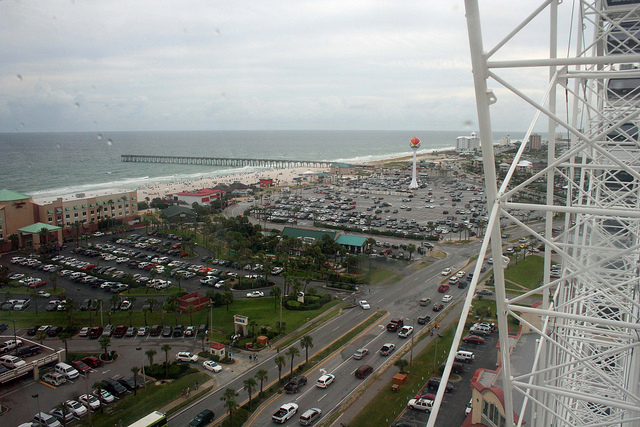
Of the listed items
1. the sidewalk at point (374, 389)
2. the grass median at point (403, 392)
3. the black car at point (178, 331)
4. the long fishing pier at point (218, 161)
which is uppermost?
the long fishing pier at point (218, 161)

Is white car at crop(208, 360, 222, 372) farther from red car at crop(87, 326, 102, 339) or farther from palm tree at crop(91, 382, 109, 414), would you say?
red car at crop(87, 326, 102, 339)

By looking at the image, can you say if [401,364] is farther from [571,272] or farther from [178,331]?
[571,272]

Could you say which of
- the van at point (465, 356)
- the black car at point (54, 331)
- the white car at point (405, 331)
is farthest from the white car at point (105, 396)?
the van at point (465, 356)

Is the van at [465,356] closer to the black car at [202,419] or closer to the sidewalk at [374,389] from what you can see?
the sidewalk at [374,389]

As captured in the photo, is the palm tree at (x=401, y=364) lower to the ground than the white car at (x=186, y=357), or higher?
higher

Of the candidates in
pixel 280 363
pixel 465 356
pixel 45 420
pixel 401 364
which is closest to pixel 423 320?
pixel 465 356

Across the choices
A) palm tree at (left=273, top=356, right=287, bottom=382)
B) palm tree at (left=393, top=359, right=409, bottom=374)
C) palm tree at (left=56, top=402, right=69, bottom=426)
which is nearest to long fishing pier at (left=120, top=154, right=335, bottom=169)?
palm tree at (left=393, top=359, right=409, bottom=374)
